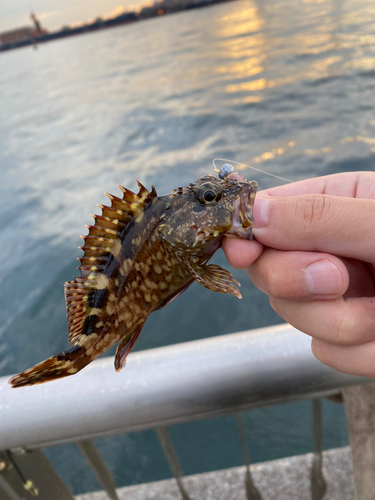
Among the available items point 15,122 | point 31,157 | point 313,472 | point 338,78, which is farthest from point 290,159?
point 15,122

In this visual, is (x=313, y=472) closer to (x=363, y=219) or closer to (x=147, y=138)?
(x=363, y=219)

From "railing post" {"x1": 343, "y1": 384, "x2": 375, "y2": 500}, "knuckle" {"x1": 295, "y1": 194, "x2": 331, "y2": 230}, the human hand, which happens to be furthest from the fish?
"railing post" {"x1": 343, "y1": 384, "x2": 375, "y2": 500}

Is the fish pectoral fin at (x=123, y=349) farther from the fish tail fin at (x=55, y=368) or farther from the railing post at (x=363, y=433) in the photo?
the railing post at (x=363, y=433)

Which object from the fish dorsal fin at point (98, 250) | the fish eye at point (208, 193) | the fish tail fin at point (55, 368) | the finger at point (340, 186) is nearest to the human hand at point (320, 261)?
the fish eye at point (208, 193)

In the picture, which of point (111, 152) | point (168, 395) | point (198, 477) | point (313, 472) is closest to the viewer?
point (168, 395)

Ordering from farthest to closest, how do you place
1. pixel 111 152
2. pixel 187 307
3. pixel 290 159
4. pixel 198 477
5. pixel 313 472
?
1. pixel 111 152
2. pixel 290 159
3. pixel 187 307
4. pixel 198 477
5. pixel 313 472

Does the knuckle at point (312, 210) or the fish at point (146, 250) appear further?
the fish at point (146, 250)

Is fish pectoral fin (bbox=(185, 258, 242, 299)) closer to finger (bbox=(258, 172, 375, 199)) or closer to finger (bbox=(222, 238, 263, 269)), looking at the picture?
finger (bbox=(222, 238, 263, 269))
